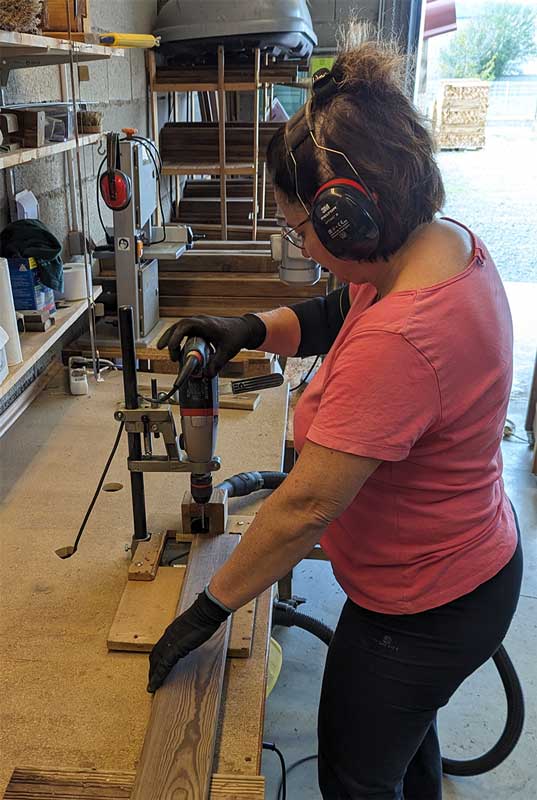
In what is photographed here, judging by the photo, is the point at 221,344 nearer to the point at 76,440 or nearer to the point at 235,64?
the point at 76,440

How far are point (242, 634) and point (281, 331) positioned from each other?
586 millimetres

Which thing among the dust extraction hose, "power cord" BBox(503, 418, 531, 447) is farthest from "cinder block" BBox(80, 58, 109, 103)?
"power cord" BBox(503, 418, 531, 447)

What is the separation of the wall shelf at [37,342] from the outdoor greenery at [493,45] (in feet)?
14.2

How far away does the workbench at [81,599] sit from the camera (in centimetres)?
97

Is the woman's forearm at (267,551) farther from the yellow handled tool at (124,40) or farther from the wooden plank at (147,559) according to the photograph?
the yellow handled tool at (124,40)

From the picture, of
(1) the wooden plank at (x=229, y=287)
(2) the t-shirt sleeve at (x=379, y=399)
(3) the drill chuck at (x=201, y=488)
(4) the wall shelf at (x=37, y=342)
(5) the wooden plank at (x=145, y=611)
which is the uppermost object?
(2) the t-shirt sleeve at (x=379, y=399)

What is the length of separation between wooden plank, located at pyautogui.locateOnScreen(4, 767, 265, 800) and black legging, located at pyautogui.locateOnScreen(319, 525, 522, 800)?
8.7 inches

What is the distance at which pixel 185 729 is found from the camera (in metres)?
0.95

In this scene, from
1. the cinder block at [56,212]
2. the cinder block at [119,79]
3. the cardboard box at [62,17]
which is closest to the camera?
the cardboard box at [62,17]

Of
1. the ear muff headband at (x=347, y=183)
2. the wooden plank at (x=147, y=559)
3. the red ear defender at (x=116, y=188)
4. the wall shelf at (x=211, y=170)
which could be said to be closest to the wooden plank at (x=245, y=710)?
the wooden plank at (x=147, y=559)

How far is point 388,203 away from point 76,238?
1.73 m

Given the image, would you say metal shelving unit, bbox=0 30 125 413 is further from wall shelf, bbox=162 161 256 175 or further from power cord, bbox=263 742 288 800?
wall shelf, bbox=162 161 256 175

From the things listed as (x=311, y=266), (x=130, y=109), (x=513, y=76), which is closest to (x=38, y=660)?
(x=311, y=266)

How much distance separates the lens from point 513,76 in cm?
520
